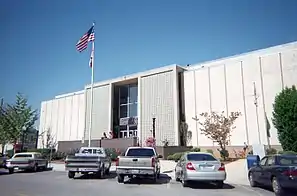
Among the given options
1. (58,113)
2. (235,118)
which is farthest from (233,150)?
(58,113)

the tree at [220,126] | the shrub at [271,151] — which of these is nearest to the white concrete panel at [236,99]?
the tree at [220,126]

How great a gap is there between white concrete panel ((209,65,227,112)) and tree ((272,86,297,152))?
21.8ft

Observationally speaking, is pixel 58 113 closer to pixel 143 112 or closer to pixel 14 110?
pixel 14 110

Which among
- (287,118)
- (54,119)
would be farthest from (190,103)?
(54,119)

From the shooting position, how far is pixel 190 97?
121ft

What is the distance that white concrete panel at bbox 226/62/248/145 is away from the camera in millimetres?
32250

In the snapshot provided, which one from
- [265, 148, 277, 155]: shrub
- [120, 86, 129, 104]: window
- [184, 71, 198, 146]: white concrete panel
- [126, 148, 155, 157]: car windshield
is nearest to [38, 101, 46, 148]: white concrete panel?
[120, 86, 129, 104]: window

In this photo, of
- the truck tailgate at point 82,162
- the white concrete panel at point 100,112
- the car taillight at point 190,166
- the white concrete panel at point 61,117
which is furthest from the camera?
the white concrete panel at point 61,117

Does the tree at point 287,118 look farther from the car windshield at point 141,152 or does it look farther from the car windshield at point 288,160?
the car windshield at point 141,152

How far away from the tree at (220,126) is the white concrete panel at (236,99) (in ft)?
1.85

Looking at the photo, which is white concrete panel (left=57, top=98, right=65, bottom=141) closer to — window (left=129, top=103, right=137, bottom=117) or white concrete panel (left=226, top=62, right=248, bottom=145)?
window (left=129, top=103, right=137, bottom=117)

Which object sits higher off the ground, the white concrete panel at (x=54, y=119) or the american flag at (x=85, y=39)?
the american flag at (x=85, y=39)

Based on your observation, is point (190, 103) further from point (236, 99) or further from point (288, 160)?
point (288, 160)

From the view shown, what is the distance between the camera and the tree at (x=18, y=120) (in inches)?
1708
